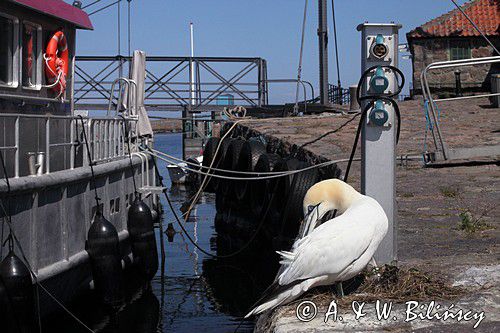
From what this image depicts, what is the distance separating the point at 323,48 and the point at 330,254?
1843 centimetres

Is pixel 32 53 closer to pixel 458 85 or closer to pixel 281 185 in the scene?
pixel 281 185

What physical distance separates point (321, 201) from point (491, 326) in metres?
1.42

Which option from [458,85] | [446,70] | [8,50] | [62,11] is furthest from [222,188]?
[446,70]

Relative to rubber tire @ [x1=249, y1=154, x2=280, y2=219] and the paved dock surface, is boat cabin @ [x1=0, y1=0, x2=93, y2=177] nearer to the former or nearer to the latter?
rubber tire @ [x1=249, y1=154, x2=280, y2=219]

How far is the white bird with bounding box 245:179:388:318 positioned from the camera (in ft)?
16.2

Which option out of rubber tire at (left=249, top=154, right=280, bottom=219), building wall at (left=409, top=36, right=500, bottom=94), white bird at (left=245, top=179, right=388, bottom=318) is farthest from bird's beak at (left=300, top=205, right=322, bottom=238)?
building wall at (left=409, top=36, right=500, bottom=94)

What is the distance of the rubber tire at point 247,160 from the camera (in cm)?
1320

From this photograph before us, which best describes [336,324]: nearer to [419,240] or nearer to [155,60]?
[419,240]

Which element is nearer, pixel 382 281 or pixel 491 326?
Result: pixel 491 326

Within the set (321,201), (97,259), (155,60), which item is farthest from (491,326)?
(155,60)

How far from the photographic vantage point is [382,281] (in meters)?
5.51

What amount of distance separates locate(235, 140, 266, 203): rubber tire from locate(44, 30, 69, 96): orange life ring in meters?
3.20

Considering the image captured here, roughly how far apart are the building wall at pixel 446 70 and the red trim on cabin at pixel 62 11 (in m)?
19.5

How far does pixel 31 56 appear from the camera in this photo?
10625 mm
